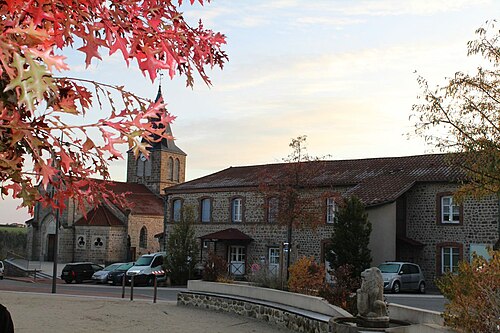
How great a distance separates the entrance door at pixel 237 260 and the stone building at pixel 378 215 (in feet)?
0.19

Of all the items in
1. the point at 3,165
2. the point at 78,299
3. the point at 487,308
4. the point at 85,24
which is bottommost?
the point at 78,299

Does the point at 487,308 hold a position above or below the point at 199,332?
above

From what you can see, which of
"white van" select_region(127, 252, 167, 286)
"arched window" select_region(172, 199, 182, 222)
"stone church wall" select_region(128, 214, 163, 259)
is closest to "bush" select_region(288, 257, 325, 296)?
"white van" select_region(127, 252, 167, 286)

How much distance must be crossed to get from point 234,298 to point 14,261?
2981cm

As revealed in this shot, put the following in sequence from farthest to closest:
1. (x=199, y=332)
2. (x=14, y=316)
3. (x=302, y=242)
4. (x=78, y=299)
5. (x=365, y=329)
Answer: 1. (x=302, y=242)
2. (x=78, y=299)
3. (x=14, y=316)
4. (x=199, y=332)
5. (x=365, y=329)

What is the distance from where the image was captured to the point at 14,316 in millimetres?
16859

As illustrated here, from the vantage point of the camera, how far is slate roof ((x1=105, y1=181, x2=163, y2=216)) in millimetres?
52312

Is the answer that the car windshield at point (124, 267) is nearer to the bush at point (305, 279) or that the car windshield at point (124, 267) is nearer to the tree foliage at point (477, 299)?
the bush at point (305, 279)

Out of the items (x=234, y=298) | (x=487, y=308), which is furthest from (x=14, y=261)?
(x=487, y=308)

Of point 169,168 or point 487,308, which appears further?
point 169,168

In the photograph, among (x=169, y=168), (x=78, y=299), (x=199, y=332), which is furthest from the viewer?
(x=169, y=168)

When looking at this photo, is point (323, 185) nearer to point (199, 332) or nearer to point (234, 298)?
point (234, 298)

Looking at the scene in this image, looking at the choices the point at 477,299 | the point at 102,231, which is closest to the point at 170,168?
the point at 102,231

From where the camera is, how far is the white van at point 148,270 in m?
31.4
